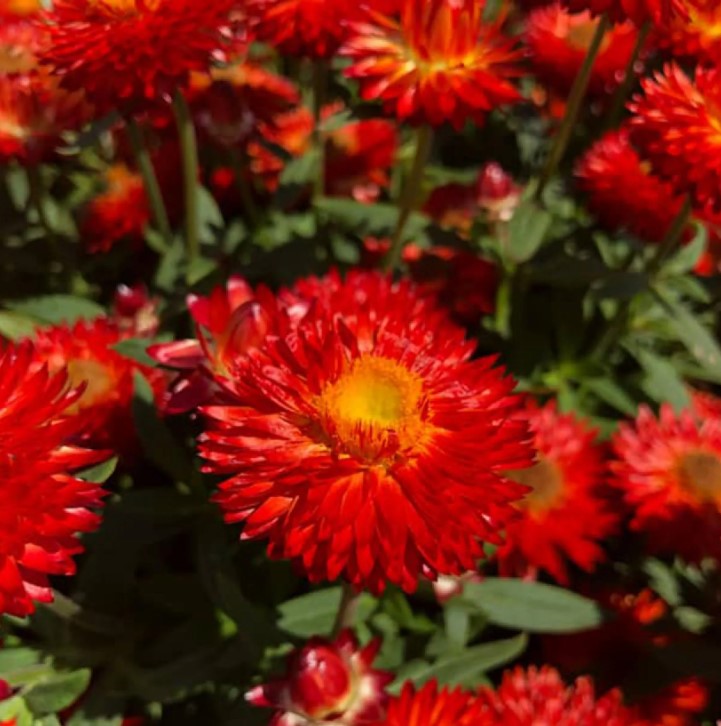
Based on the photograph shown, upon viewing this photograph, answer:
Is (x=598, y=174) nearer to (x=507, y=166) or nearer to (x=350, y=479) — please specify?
(x=507, y=166)

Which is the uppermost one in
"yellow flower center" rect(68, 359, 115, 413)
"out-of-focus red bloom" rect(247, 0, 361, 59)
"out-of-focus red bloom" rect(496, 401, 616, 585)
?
"out-of-focus red bloom" rect(247, 0, 361, 59)

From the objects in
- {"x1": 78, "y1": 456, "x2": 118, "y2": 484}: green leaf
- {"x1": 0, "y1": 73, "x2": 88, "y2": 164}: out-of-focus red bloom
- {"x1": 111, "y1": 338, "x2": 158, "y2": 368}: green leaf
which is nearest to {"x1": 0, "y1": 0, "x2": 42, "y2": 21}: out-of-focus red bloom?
{"x1": 0, "y1": 73, "x2": 88, "y2": 164}: out-of-focus red bloom

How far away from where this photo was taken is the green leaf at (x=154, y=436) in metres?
1.12

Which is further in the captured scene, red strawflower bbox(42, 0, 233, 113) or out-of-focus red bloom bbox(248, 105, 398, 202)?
out-of-focus red bloom bbox(248, 105, 398, 202)

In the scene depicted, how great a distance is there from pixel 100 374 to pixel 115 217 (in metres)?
0.56

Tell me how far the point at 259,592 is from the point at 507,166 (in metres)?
1.17

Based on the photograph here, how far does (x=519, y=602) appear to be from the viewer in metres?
1.23

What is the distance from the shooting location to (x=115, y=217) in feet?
5.58

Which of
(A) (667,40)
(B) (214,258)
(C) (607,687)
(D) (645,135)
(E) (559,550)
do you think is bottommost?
(C) (607,687)

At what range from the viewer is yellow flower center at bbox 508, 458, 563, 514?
136 cm

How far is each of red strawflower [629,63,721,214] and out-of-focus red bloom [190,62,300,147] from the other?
63cm

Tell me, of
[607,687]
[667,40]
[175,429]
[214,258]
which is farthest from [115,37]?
[607,687]

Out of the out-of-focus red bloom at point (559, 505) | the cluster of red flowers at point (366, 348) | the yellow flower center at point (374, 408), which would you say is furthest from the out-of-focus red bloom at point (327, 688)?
the out-of-focus red bloom at point (559, 505)

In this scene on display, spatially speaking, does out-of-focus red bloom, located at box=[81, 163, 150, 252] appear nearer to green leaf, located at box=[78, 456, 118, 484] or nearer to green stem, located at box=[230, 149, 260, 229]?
green stem, located at box=[230, 149, 260, 229]
